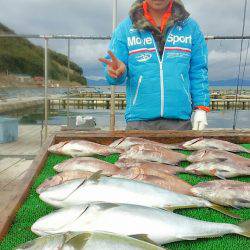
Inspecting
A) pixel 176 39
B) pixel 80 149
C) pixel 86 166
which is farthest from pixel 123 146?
pixel 176 39

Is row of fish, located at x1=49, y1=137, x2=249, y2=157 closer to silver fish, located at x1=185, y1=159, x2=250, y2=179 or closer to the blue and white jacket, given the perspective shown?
silver fish, located at x1=185, y1=159, x2=250, y2=179

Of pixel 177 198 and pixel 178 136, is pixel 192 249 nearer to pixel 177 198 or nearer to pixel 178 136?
pixel 177 198

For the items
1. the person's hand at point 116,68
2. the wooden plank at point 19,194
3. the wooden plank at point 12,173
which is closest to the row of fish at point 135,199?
the wooden plank at point 19,194

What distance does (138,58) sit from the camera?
422cm

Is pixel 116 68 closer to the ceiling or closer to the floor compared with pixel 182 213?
closer to the ceiling

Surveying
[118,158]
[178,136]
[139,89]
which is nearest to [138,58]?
[139,89]

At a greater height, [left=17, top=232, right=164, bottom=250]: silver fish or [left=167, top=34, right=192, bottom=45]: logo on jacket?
[left=167, top=34, right=192, bottom=45]: logo on jacket

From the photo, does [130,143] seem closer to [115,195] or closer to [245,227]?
[115,195]

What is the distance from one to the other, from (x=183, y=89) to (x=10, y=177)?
16.3 ft

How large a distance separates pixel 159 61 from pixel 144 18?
1.53 ft

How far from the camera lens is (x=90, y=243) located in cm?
159

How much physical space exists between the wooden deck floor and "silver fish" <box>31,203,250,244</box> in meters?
0.32

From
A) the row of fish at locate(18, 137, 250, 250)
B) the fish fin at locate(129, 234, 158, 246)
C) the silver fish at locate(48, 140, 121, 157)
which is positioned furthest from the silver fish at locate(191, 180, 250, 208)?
the silver fish at locate(48, 140, 121, 157)

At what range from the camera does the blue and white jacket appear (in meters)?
4.20
